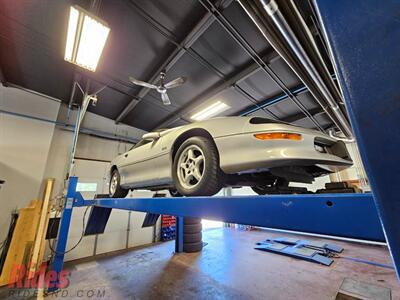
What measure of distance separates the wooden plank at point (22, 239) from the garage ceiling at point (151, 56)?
10.5ft

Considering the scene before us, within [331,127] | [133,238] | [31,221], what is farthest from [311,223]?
[331,127]

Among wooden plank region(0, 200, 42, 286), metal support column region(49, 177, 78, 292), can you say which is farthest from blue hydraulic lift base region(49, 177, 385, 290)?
wooden plank region(0, 200, 42, 286)

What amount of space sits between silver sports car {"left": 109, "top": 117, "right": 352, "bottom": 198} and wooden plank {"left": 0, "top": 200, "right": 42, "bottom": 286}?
388cm

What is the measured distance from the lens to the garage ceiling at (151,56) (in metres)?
2.95

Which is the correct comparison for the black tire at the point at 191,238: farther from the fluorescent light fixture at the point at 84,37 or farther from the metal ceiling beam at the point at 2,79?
the metal ceiling beam at the point at 2,79

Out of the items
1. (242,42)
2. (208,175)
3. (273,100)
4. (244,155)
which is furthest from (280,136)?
(273,100)

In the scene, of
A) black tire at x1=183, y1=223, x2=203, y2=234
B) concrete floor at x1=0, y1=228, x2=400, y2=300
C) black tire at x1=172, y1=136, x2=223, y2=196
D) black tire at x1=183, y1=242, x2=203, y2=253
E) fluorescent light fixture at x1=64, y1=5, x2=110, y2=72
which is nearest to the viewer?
black tire at x1=172, y1=136, x2=223, y2=196

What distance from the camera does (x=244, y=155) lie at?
1400 millimetres

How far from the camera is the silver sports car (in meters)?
1.29

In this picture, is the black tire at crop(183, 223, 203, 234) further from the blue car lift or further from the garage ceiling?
the blue car lift

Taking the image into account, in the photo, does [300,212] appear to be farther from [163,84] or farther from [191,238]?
[191,238]

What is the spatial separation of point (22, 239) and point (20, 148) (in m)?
2.12

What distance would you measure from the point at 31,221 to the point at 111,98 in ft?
11.9

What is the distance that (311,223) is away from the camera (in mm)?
663
